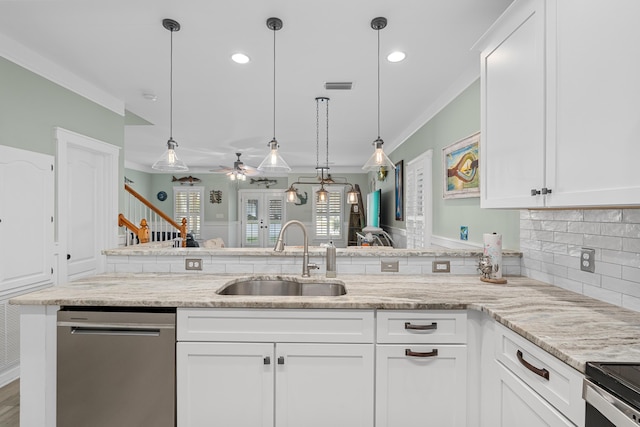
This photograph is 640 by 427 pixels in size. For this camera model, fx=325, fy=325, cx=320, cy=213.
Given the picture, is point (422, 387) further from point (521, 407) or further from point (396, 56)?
point (396, 56)

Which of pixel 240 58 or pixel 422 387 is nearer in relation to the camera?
pixel 422 387

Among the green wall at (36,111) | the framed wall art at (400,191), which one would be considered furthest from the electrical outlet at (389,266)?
the framed wall art at (400,191)

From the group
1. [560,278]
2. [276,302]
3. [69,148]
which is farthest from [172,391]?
[69,148]

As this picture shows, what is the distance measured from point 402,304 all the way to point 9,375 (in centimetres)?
305

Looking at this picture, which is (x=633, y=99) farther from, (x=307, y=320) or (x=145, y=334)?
(x=145, y=334)

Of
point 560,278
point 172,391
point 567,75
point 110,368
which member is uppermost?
point 567,75

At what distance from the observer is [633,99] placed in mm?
975

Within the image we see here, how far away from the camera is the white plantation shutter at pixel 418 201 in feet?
12.6

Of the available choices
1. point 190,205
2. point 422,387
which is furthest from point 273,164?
point 190,205

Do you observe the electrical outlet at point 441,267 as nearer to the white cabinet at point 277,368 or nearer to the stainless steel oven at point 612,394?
the white cabinet at point 277,368

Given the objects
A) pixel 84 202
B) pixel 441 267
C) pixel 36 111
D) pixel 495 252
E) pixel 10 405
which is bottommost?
pixel 10 405

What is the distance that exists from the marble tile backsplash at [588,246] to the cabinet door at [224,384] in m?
1.53

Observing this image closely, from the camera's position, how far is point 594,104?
1101mm

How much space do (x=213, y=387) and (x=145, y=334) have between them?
40cm
